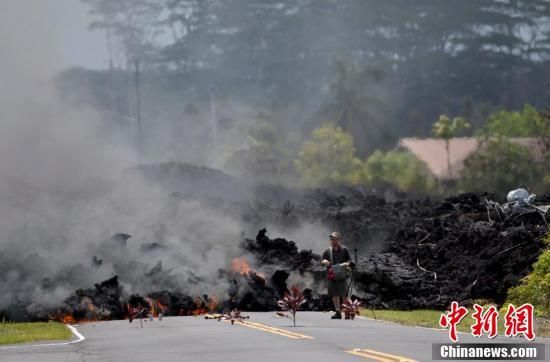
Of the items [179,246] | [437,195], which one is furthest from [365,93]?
[179,246]

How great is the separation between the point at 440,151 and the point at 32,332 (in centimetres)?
7651

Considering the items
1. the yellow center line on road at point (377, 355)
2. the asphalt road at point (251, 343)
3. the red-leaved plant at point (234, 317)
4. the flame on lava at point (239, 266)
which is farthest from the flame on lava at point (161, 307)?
the yellow center line on road at point (377, 355)

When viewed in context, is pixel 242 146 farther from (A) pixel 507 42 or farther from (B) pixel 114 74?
(A) pixel 507 42

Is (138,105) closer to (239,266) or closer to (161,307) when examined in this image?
(239,266)

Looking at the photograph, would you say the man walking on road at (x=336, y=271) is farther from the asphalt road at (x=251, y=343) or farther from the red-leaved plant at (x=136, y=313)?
the red-leaved plant at (x=136, y=313)

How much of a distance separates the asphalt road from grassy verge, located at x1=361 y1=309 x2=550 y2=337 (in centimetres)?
85

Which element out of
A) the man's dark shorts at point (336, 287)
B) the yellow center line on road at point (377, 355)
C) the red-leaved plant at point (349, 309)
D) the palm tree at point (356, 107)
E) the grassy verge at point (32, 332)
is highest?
the palm tree at point (356, 107)

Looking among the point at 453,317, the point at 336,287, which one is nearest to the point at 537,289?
the point at 336,287

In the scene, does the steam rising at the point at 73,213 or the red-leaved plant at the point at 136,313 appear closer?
the red-leaved plant at the point at 136,313

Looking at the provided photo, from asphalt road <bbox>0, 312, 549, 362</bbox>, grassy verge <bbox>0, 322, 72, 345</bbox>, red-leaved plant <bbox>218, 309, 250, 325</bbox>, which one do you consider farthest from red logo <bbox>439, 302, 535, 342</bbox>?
grassy verge <bbox>0, 322, 72, 345</bbox>

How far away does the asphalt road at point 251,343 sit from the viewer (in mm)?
16141

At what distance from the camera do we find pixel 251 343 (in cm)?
1809

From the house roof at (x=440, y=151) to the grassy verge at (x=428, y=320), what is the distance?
59248 mm

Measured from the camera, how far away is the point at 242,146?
3969 inches
